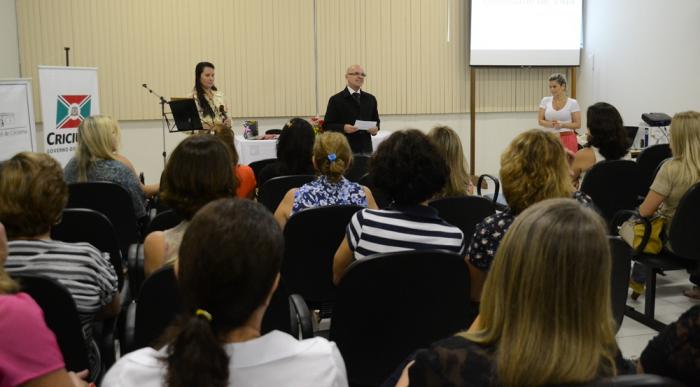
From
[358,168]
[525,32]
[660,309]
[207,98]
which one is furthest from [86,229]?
[525,32]

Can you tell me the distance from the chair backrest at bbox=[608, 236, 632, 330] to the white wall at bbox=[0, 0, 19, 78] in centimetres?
702

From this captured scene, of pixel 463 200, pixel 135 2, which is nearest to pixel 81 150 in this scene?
pixel 463 200

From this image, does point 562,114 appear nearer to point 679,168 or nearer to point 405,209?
point 679,168

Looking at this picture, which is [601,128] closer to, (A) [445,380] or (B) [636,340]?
(B) [636,340]

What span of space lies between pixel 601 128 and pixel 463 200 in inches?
68.2

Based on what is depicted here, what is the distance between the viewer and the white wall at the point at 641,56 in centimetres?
759

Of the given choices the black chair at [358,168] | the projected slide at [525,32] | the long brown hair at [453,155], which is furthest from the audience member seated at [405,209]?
the projected slide at [525,32]

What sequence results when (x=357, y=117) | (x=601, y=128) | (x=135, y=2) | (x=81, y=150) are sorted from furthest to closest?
(x=135, y=2), (x=357, y=117), (x=601, y=128), (x=81, y=150)

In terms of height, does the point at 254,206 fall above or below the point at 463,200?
above

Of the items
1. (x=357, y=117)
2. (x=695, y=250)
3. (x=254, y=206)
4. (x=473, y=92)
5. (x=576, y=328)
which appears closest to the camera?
(x=576, y=328)

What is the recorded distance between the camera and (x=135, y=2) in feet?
27.1

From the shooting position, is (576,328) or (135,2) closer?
(576,328)

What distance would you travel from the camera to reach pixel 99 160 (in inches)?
162

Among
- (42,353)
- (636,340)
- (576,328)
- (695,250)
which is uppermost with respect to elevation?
(576,328)
